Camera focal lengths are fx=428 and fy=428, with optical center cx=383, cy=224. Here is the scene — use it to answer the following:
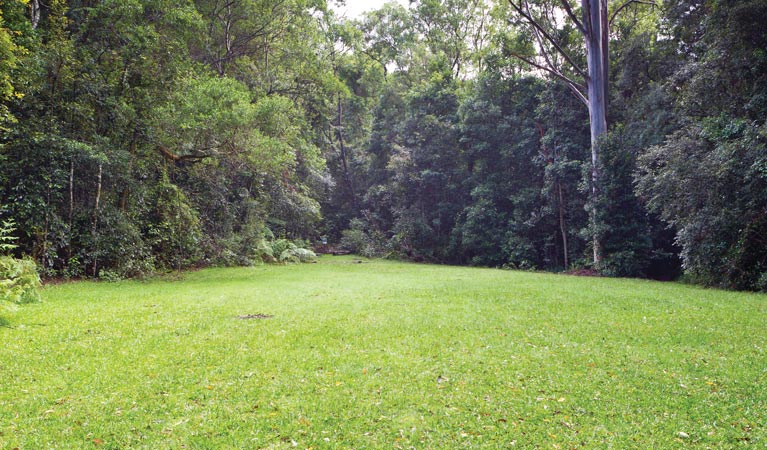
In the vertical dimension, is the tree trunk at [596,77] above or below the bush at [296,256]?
above

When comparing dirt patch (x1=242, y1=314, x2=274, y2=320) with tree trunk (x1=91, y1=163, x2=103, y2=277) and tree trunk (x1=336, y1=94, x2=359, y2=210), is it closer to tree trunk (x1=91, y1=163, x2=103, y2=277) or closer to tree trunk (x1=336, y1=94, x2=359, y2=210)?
tree trunk (x1=91, y1=163, x2=103, y2=277)

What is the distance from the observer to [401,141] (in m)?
30.1

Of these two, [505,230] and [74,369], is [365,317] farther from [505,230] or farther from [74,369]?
[505,230]

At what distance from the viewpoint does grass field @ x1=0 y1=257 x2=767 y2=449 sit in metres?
3.85

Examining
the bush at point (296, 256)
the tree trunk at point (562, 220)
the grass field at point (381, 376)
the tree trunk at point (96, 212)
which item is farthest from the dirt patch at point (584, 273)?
the tree trunk at point (96, 212)

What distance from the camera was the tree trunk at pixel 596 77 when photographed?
19.6 metres

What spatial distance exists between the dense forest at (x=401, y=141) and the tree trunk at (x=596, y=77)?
0.33 ft

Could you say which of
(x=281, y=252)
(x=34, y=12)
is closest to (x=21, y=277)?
(x=34, y=12)

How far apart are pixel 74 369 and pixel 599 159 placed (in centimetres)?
2029

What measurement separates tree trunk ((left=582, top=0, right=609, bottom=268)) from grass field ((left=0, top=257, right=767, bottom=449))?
11110mm

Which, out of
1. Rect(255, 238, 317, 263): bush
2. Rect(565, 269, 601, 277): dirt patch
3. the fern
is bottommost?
Rect(565, 269, 601, 277): dirt patch

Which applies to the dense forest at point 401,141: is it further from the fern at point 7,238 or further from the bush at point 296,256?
the bush at point 296,256

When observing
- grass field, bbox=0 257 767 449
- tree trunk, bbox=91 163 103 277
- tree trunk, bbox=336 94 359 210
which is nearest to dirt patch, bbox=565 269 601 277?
grass field, bbox=0 257 767 449

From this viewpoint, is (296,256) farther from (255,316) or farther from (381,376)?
(381,376)
